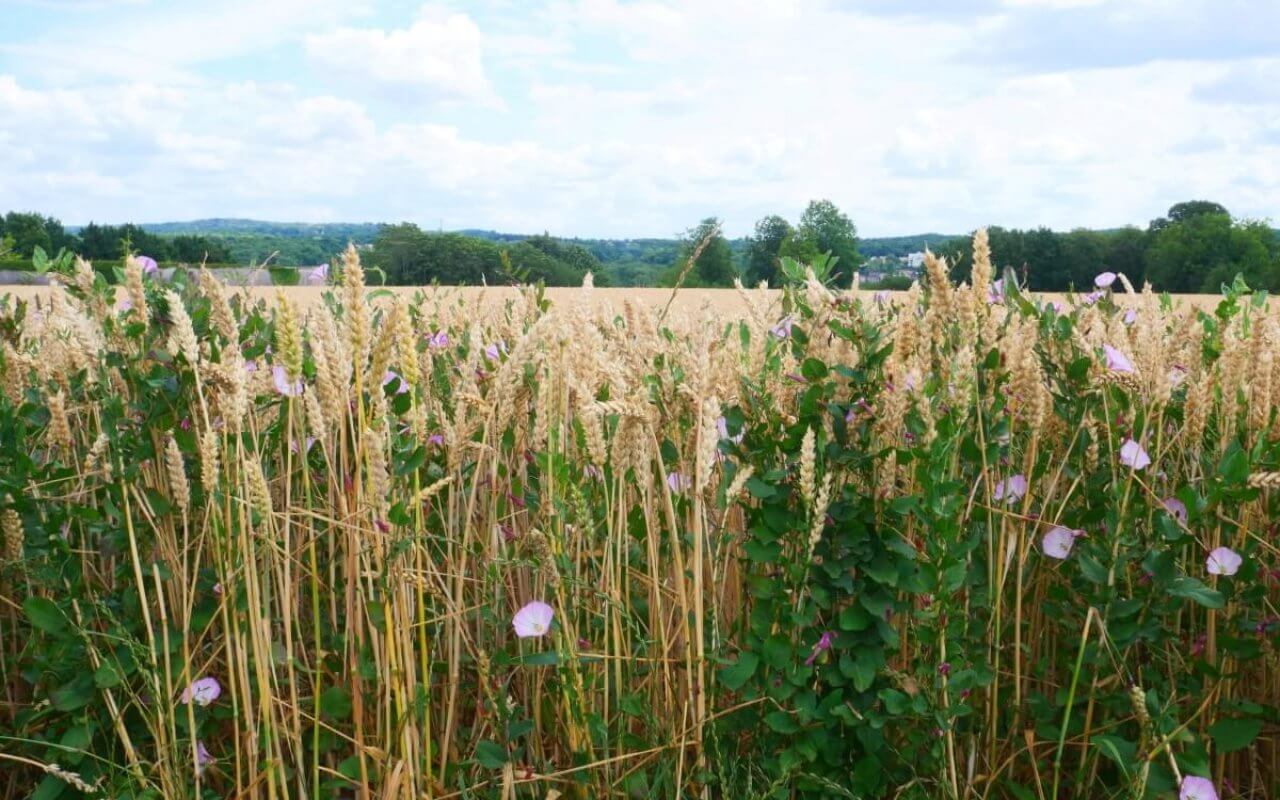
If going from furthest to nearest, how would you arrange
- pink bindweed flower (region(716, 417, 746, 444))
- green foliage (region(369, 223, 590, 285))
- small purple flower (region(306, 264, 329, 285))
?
green foliage (region(369, 223, 590, 285)) → small purple flower (region(306, 264, 329, 285)) → pink bindweed flower (region(716, 417, 746, 444))

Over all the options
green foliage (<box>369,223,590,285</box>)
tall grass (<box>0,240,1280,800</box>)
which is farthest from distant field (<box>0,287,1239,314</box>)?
green foliage (<box>369,223,590,285</box>)

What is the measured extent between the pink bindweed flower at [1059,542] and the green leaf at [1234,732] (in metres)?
0.40

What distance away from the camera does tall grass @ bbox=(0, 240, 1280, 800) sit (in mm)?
1708

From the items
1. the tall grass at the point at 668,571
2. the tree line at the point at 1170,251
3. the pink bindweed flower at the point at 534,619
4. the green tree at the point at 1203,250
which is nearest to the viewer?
the tall grass at the point at 668,571

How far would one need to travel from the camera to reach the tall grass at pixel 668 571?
67.2 inches

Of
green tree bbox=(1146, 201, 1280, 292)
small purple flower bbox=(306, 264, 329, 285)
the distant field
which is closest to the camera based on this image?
the distant field

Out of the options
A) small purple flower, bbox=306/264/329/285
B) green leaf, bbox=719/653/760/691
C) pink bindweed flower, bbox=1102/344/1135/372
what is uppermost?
small purple flower, bbox=306/264/329/285

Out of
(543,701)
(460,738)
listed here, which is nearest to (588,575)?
(543,701)

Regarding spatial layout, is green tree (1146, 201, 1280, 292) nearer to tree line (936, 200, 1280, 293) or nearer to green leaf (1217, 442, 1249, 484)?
tree line (936, 200, 1280, 293)

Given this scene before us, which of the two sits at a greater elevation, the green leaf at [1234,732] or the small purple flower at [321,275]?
the small purple flower at [321,275]

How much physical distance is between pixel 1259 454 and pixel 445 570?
5.16 ft

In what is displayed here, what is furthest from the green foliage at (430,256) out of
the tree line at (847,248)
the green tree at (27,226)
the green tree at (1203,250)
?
the green tree at (1203,250)

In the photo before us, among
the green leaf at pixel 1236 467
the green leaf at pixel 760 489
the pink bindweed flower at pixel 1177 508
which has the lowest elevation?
the pink bindweed flower at pixel 1177 508

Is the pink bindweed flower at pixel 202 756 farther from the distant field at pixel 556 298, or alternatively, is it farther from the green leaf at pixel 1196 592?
the green leaf at pixel 1196 592
